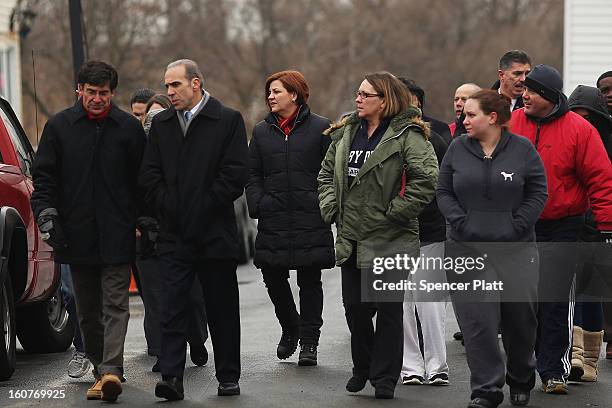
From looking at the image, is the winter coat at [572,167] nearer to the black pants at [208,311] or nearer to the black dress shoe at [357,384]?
the black dress shoe at [357,384]

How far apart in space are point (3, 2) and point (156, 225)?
2182cm

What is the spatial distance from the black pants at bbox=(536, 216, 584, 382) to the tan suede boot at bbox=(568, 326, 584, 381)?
1.31ft

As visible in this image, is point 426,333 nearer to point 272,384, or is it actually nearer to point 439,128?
point 272,384

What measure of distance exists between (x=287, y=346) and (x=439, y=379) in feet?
4.71

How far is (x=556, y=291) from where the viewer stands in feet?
29.9

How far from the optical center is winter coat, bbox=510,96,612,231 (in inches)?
353

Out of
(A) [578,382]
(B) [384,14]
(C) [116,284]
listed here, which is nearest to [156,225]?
(C) [116,284]

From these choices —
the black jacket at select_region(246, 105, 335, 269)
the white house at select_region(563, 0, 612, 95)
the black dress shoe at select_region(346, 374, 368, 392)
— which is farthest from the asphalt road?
the white house at select_region(563, 0, 612, 95)

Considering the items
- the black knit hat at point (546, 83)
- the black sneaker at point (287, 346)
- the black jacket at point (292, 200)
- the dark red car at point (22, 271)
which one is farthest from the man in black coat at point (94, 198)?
the black knit hat at point (546, 83)

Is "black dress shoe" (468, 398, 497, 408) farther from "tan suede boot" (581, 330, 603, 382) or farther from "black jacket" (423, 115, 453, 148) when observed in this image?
"black jacket" (423, 115, 453, 148)

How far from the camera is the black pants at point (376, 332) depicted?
8.88 metres

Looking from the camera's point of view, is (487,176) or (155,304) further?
(155,304)

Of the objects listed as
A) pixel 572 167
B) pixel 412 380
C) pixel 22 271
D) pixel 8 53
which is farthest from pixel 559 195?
pixel 8 53

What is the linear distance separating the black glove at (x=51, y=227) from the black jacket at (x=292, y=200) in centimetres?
196
